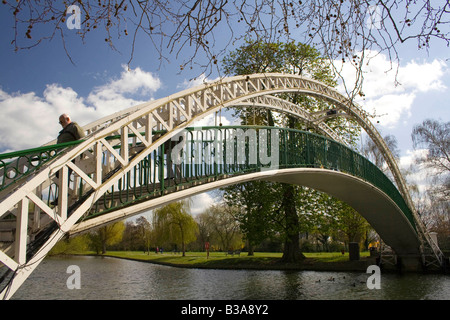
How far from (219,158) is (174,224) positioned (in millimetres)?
25774

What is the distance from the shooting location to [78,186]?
7555 mm

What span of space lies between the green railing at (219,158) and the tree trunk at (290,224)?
6.50 meters

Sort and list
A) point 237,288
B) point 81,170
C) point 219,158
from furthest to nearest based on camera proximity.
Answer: point 237,288
point 219,158
point 81,170

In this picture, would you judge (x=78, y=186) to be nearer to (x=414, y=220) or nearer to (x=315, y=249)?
(x=414, y=220)

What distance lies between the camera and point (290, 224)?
79.3ft

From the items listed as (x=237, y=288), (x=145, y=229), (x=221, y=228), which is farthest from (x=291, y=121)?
(x=145, y=229)

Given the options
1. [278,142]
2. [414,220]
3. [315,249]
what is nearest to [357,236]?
[315,249]

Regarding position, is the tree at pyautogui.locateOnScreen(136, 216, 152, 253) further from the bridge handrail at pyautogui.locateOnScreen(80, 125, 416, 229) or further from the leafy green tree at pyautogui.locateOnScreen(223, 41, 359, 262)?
the bridge handrail at pyautogui.locateOnScreen(80, 125, 416, 229)

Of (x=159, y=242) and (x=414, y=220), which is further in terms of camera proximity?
(x=159, y=242)

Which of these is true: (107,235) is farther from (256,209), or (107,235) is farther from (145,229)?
(256,209)

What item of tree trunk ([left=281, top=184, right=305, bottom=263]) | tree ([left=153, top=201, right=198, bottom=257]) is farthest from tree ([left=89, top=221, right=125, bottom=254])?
tree trunk ([left=281, top=184, right=305, bottom=263])
